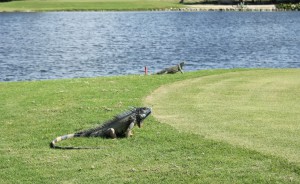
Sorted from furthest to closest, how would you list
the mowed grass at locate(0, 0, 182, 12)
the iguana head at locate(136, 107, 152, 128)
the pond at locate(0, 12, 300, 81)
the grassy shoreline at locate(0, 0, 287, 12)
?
the grassy shoreline at locate(0, 0, 287, 12)
the mowed grass at locate(0, 0, 182, 12)
the pond at locate(0, 12, 300, 81)
the iguana head at locate(136, 107, 152, 128)

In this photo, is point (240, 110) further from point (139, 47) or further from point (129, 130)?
point (139, 47)

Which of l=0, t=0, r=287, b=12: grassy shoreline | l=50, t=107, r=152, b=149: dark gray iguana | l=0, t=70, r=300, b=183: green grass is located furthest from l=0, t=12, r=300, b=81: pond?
l=0, t=0, r=287, b=12: grassy shoreline

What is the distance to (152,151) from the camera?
533 inches

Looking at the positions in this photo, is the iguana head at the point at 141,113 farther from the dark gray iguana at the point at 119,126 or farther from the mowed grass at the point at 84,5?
the mowed grass at the point at 84,5

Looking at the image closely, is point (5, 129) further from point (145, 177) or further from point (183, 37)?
point (183, 37)

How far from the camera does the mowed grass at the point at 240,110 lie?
555 inches

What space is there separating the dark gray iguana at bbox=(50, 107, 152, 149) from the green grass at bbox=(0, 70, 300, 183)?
0.74ft

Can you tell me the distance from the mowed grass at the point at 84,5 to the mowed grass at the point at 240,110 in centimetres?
11791

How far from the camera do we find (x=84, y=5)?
144 meters

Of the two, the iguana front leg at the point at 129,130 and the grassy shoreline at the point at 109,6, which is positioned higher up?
the iguana front leg at the point at 129,130

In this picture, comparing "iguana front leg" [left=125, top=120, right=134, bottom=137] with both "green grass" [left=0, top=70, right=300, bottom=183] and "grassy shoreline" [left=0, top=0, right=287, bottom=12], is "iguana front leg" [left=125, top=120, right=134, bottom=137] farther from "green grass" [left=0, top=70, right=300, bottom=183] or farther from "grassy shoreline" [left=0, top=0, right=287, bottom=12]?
"grassy shoreline" [left=0, top=0, right=287, bottom=12]

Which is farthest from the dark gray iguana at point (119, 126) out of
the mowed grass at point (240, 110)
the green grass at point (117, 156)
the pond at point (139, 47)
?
the pond at point (139, 47)

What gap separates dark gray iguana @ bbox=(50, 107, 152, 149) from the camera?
14.7m

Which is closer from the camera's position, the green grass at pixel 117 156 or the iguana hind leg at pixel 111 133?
the green grass at pixel 117 156
